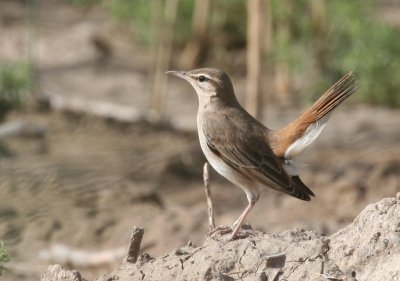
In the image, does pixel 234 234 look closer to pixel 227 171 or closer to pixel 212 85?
pixel 227 171

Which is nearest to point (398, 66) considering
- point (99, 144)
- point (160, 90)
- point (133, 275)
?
point (160, 90)

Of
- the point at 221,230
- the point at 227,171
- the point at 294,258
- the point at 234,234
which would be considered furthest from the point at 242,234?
the point at 227,171

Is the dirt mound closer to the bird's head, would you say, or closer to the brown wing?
the brown wing

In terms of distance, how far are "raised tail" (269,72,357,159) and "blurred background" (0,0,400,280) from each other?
1031 mm

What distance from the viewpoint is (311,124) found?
24.2 feet

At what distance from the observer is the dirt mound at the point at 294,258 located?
577 cm

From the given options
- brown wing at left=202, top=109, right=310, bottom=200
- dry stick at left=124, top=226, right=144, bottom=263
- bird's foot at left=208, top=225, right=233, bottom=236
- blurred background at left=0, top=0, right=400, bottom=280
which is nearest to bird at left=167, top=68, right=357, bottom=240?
brown wing at left=202, top=109, right=310, bottom=200

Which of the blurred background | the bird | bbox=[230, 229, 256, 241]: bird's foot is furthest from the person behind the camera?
the blurred background

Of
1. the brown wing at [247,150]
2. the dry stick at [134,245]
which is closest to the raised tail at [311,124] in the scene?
the brown wing at [247,150]

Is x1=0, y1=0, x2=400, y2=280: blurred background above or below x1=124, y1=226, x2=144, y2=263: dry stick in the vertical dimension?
below

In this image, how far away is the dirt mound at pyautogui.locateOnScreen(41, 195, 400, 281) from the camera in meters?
5.77

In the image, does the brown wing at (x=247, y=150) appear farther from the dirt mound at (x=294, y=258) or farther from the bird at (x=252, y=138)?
the dirt mound at (x=294, y=258)

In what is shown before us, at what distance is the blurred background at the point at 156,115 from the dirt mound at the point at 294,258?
156 centimetres

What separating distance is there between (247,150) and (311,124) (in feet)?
1.76
